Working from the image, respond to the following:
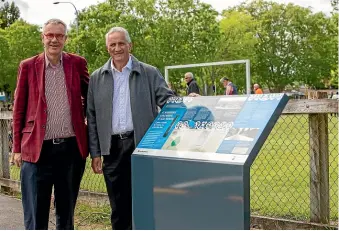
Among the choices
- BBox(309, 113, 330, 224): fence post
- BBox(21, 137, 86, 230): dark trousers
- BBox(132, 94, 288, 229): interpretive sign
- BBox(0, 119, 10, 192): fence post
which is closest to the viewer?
BBox(132, 94, 288, 229): interpretive sign

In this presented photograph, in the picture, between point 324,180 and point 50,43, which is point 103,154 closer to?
point 50,43

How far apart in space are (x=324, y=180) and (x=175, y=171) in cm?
194

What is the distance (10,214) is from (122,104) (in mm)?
2951

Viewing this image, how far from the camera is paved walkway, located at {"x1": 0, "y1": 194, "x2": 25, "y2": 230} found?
5407 mm

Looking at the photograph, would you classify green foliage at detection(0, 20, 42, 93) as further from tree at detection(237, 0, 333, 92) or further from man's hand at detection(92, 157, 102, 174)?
man's hand at detection(92, 157, 102, 174)

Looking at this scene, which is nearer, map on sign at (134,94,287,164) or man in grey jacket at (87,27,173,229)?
map on sign at (134,94,287,164)

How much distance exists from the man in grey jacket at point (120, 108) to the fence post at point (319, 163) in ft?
4.86

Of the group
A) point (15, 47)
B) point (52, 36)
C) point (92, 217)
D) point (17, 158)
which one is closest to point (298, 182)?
point (92, 217)

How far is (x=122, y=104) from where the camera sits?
3662 millimetres

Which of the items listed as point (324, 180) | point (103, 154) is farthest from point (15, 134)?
point (324, 180)

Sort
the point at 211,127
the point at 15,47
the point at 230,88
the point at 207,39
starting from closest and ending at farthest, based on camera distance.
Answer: the point at 211,127 < the point at 230,88 < the point at 207,39 < the point at 15,47

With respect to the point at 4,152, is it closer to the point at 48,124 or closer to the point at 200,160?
the point at 48,124

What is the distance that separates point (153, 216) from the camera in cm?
326

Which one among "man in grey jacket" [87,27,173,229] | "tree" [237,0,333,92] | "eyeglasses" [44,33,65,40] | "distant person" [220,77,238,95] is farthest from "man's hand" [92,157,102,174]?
"tree" [237,0,333,92]
